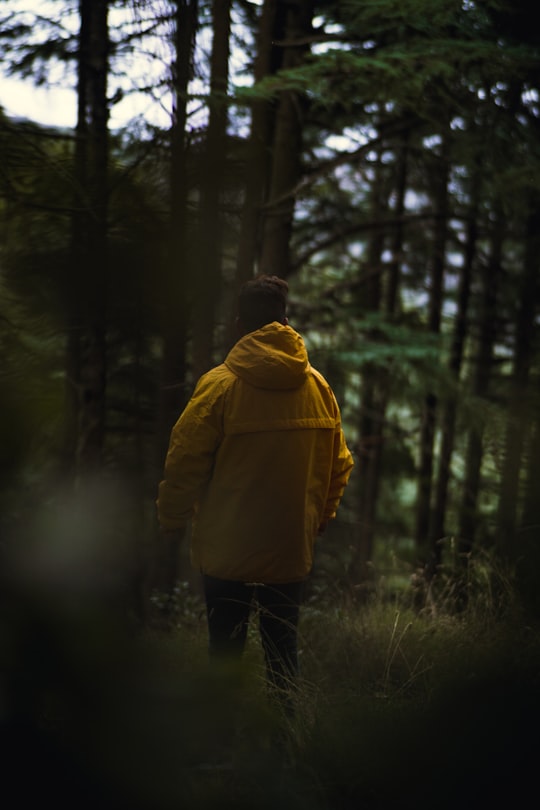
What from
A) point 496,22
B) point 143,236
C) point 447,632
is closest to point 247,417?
point 143,236

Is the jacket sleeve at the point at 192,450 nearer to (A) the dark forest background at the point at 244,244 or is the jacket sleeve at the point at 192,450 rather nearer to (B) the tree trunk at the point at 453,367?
(A) the dark forest background at the point at 244,244

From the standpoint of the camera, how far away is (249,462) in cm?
323

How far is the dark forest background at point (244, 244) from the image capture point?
167 cm

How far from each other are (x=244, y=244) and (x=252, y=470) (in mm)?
3146

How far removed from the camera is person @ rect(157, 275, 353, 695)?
3.21 meters

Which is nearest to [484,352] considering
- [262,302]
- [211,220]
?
[262,302]

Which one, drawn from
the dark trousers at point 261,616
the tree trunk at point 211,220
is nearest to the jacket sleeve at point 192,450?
the dark trousers at point 261,616

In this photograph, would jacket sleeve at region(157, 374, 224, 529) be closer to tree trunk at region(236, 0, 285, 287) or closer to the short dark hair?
the short dark hair

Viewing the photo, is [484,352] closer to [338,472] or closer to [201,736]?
[338,472]

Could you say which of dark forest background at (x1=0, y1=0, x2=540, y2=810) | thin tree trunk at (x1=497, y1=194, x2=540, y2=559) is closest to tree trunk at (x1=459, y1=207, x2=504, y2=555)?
thin tree trunk at (x1=497, y1=194, x2=540, y2=559)

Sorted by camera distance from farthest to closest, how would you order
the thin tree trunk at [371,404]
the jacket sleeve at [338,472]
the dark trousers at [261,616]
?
the thin tree trunk at [371,404] → the jacket sleeve at [338,472] → the dark trousers at [261,616]

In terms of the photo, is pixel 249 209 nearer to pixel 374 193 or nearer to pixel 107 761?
pixel 107 761

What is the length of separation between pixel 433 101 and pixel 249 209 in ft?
9.76

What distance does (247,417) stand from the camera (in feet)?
10.5
